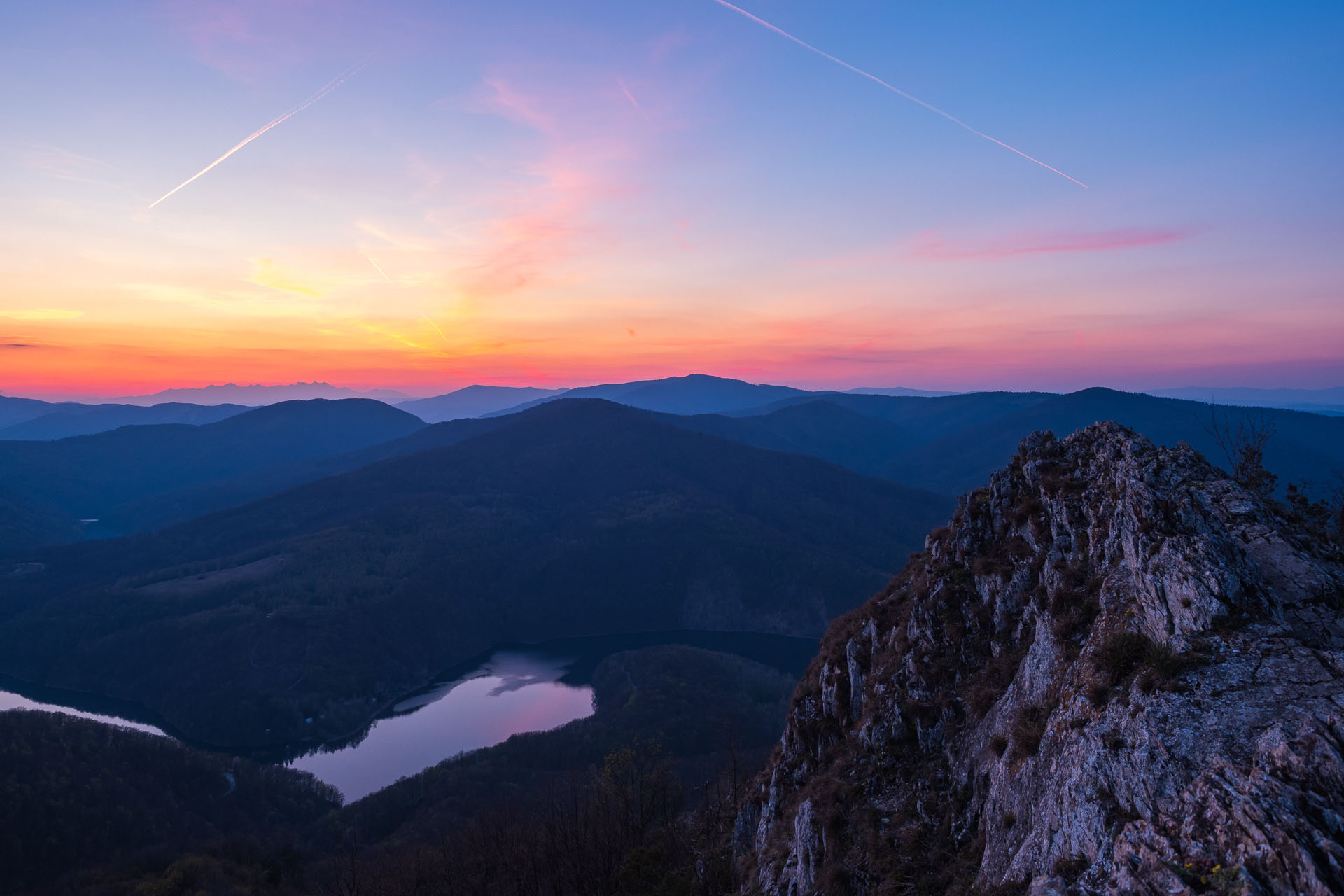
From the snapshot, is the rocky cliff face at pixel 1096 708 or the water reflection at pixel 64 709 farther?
the water reflection at pixel 64 709

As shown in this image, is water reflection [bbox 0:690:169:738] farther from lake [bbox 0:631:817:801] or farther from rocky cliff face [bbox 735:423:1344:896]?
rocky cliff face [bbox 735:423:1344:896]

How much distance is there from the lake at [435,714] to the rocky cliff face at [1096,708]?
127197 mm

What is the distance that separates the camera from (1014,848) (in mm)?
16219

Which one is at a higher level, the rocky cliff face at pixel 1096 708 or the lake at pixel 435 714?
the rocky cliff face at pixel 1096 708

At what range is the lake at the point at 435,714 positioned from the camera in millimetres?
134875

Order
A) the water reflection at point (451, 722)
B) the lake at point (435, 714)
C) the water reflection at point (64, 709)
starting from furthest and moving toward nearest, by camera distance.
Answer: the water reflection at point (64, 709) < the lake at point (435, 714) < the water reflection at point (451, 722)

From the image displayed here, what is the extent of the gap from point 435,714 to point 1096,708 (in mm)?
170732

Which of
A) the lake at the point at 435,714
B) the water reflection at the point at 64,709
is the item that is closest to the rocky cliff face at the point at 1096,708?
the lake at the point at 435,714

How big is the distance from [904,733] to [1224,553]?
13.3m

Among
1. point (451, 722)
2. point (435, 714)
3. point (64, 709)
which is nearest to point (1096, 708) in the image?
point (451, 722)

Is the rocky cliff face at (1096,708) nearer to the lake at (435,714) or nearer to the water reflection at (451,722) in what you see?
the water reflection at (451,722)

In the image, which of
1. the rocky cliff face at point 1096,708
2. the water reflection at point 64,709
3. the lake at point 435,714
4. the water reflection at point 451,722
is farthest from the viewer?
the water reflection at point 64,709

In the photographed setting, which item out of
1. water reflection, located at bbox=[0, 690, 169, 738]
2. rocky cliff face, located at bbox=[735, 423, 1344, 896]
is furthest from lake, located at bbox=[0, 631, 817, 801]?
rocky cliff face, located at bbox=[735, 423, 1344, 896]

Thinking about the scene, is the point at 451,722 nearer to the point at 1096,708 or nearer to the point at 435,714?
the point at 435,714
